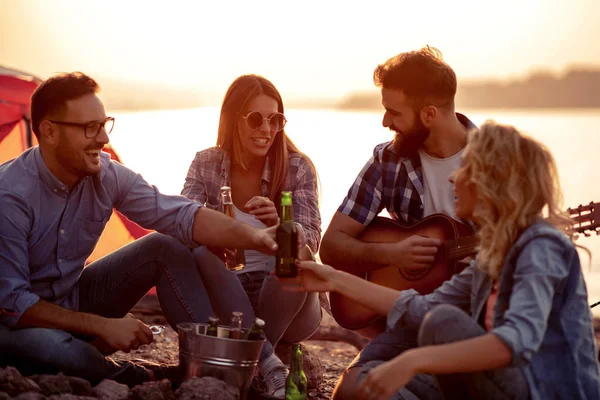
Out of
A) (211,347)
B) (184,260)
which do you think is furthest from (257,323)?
(184,260)

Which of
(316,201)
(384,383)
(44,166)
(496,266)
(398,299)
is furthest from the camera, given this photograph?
(316,201)

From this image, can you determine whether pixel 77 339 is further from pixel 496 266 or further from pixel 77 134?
pixel 496 266

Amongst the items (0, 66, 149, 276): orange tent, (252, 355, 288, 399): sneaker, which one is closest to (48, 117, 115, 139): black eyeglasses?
(252, 355, 288, 399): sneaker

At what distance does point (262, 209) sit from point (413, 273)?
0.88 meters

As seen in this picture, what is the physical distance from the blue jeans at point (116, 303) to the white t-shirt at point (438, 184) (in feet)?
4.37

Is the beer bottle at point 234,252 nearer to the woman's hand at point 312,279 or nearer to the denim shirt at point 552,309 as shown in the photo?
the woman's hand at point 312,279

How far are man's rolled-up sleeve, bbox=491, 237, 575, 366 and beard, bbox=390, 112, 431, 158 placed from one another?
71.7 inches

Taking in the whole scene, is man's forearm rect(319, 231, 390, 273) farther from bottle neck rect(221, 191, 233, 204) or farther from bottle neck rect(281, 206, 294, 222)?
bottle neck rect(281, 206, 294, 222)

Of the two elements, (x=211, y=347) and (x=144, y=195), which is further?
(x=144, y=195)

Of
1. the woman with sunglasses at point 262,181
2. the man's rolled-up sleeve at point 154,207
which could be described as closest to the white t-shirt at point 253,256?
the woman with sunglasses at point 262,181

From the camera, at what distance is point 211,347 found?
3.88 meters

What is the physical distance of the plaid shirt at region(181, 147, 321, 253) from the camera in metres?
5.09

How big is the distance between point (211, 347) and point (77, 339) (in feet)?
2.25

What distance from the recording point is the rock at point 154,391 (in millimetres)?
3830
